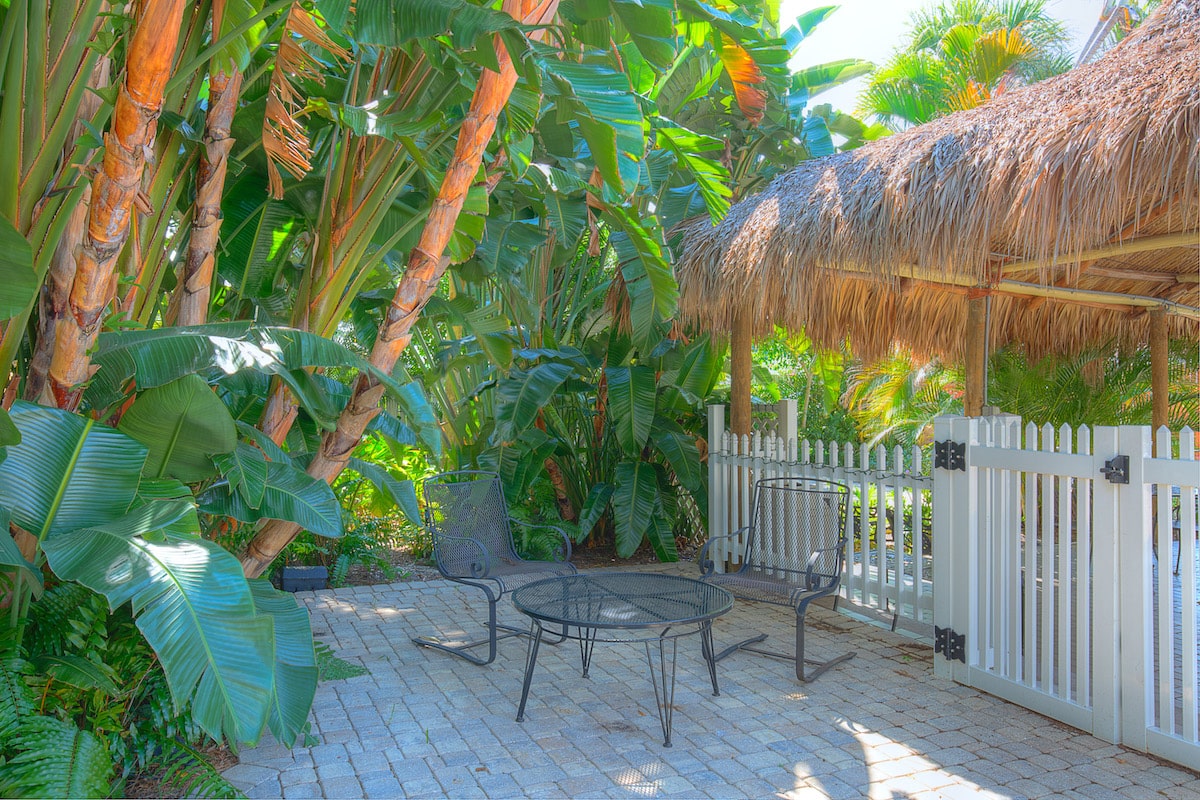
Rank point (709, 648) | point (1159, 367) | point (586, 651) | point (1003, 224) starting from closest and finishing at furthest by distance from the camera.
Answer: point (709, 648)
point (1003, 224)
point (586, 651)
point (1159, 367)

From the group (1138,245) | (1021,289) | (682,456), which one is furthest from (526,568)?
(1021,289)

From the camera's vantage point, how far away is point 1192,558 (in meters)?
3.17

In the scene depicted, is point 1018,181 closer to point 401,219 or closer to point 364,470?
point 401,219

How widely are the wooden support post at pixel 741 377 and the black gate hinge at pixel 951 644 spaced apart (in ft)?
9.09

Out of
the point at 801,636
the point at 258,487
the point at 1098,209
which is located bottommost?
the point at 801,636

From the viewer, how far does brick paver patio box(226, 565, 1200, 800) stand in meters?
3.11

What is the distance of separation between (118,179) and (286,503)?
51.7 inches

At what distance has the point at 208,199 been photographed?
351cm

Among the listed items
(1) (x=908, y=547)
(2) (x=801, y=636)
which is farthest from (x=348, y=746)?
(1) (x=908, y=547)

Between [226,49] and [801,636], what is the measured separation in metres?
3.77

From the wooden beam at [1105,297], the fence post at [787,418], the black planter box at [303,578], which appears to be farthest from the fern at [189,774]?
the wooden beam at [1105,297]

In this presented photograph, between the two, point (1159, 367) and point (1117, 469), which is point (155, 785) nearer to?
point (1117, 469)

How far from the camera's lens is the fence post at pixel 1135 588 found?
3326 mm

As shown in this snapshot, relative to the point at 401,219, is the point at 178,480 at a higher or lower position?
lower
